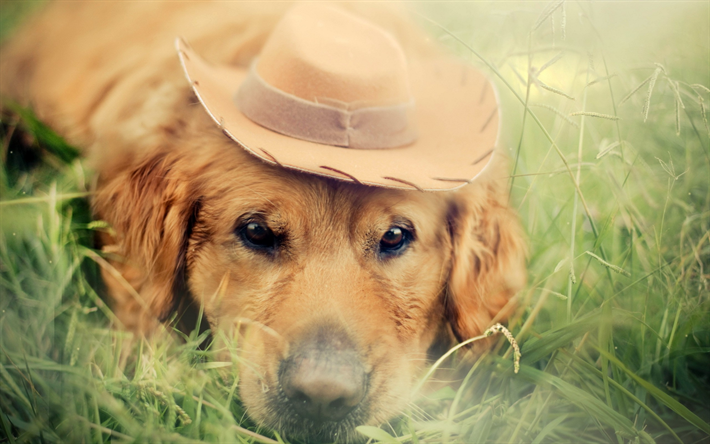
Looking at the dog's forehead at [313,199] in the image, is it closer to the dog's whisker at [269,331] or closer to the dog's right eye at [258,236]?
the dog's right eye at [258,236]

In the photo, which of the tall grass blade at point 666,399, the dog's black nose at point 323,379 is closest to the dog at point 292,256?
the dog's black nose at point 323,379

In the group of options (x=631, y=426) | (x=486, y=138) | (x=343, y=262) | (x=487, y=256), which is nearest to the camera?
(x=631, y=426)

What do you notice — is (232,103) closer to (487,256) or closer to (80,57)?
(487,256)

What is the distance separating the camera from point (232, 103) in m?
2.13

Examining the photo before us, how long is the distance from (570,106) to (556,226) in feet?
1.90

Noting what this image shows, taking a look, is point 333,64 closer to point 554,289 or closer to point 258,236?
point 258,236

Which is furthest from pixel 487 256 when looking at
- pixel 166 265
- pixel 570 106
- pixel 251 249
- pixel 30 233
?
pixel 30 233

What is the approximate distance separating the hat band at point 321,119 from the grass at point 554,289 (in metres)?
0.54

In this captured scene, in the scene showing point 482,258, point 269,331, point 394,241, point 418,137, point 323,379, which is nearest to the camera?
point 323,379

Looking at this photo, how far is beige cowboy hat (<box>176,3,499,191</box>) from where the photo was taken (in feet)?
6.14

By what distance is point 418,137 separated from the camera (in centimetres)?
222

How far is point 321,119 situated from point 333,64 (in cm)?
24

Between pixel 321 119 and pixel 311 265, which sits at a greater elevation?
pixel 321 119

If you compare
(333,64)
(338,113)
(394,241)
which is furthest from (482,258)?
(333,64)
